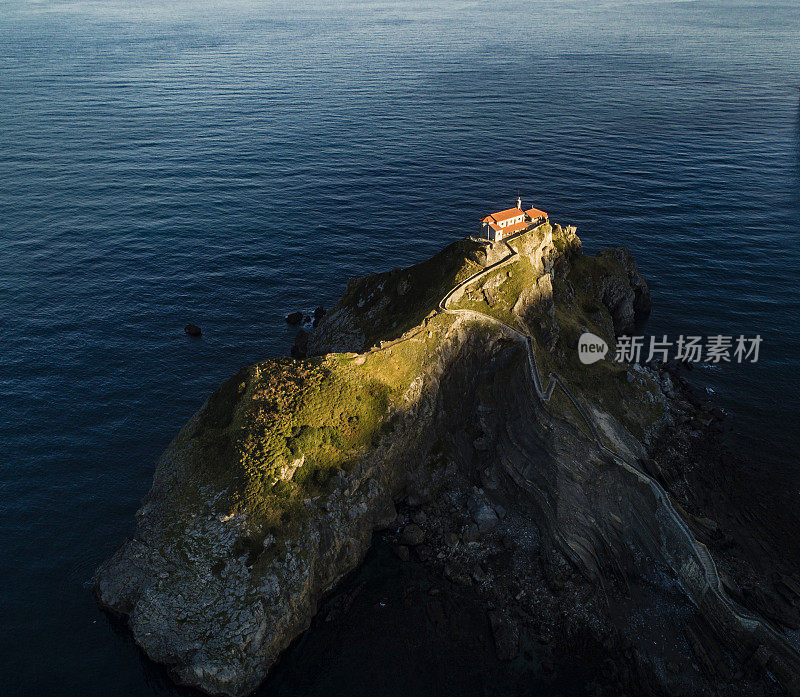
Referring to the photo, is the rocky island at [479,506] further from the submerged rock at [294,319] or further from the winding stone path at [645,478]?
the submerged rock at [294,319]

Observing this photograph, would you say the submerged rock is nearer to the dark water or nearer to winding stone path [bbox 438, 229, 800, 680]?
the dark water

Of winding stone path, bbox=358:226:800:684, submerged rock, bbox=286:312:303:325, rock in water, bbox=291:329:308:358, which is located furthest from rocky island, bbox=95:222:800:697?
submerged rock, bbox=286:312:303:325

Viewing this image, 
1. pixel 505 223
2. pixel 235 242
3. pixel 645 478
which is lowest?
pixel 645 478

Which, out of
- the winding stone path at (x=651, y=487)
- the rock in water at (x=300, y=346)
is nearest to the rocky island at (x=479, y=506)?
the winding stone path at (x=651, y=487)

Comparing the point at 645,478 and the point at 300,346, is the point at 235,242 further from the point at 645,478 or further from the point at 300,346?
the point at 645,478

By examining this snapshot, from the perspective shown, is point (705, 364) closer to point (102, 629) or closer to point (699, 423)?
point (699, 423)

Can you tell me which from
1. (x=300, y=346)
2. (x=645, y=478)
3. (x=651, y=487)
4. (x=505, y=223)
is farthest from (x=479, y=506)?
(x=300, y=346)

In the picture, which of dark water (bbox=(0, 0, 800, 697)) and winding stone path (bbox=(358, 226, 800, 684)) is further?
dark water (bbox=(0, 0, 800, 697))
